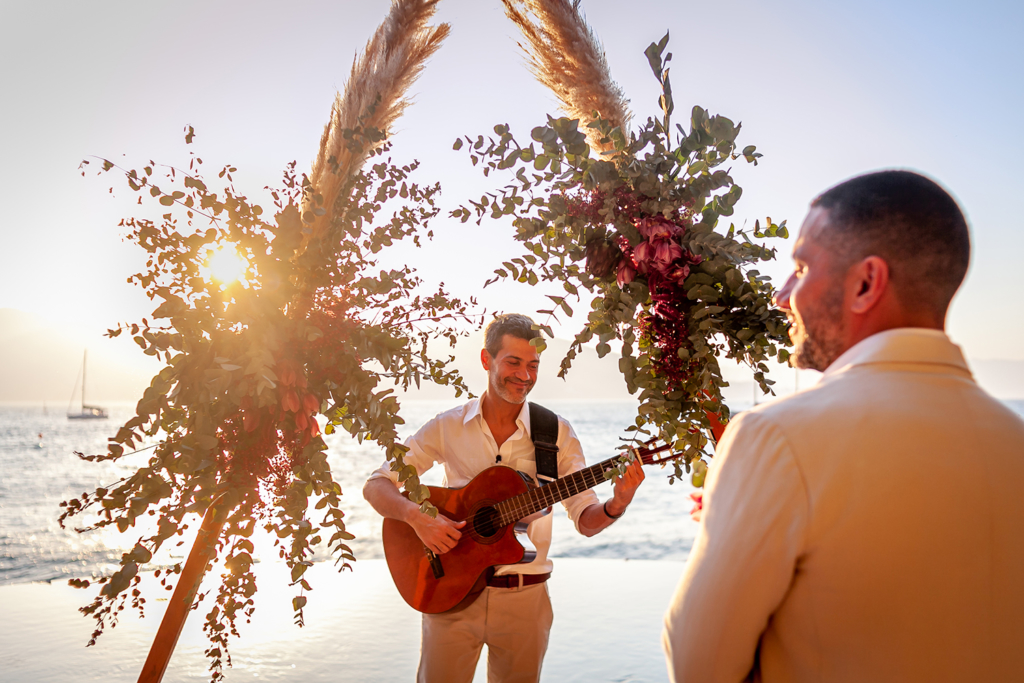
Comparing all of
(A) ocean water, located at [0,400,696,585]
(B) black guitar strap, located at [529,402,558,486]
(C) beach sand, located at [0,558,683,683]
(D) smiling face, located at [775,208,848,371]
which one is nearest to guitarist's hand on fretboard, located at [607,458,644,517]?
(A) ocean water, located at [0,400,696,585]

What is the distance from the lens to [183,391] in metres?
1.53

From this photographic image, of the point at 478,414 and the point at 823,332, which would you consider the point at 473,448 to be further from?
the point at 823,332

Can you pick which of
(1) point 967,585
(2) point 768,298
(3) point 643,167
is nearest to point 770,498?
(1) point 967,585

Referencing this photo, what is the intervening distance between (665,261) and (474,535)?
5.03 feet

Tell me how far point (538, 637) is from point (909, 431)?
207 cm

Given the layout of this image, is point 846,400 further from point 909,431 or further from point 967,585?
point 967,585

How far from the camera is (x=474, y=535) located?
2.61 meters

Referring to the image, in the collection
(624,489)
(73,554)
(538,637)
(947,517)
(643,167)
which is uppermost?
(643,167)

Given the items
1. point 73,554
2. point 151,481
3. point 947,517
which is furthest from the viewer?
point 73,554

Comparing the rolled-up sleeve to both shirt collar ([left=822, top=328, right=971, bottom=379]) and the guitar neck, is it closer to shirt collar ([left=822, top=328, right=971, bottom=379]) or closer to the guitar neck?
shirt collar ([left=822, top=328, right=971, bottom=379])

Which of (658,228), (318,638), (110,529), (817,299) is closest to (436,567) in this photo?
(658,228)

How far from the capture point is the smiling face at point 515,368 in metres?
2.79

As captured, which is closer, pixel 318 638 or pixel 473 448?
pixel 473 448

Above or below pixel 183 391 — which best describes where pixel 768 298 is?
above
